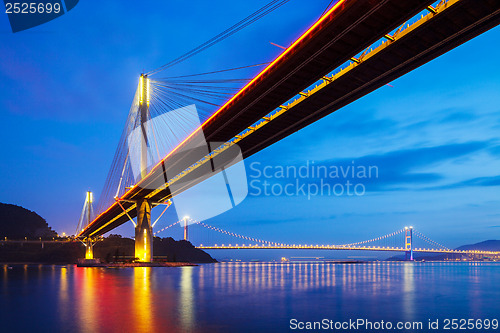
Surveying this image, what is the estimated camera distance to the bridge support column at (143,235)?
55.5 meters

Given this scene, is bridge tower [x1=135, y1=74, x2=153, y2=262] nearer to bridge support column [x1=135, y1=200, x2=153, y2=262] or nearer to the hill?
bridge support column [x1=135, y1=200, x2=153, y2=262]

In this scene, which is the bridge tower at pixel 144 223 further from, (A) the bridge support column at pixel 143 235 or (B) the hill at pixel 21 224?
(B) the hill at pixel 21 224

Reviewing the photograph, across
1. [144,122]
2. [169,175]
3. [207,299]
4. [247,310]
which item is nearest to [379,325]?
[247,310]

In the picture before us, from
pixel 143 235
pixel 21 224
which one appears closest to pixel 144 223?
pixel 143 235

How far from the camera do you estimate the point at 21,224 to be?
6811 inches

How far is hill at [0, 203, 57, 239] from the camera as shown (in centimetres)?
16725

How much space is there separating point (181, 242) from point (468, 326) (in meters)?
150

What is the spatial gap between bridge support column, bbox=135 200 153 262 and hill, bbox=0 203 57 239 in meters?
129

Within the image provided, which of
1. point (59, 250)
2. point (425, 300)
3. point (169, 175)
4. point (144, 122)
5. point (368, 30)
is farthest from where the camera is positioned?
point (59, 250)

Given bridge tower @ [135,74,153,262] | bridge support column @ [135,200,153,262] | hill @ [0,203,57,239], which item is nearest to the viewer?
bridge tower @ [135,74,153,262]

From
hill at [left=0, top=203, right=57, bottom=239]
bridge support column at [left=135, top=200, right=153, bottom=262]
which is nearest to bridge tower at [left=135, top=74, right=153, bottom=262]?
bridge support column at [left=135, top=200, right=153, bottom=262]

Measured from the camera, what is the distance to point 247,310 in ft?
47.6

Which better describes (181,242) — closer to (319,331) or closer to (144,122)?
(144,122)

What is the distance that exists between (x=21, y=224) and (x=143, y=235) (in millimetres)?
145167
